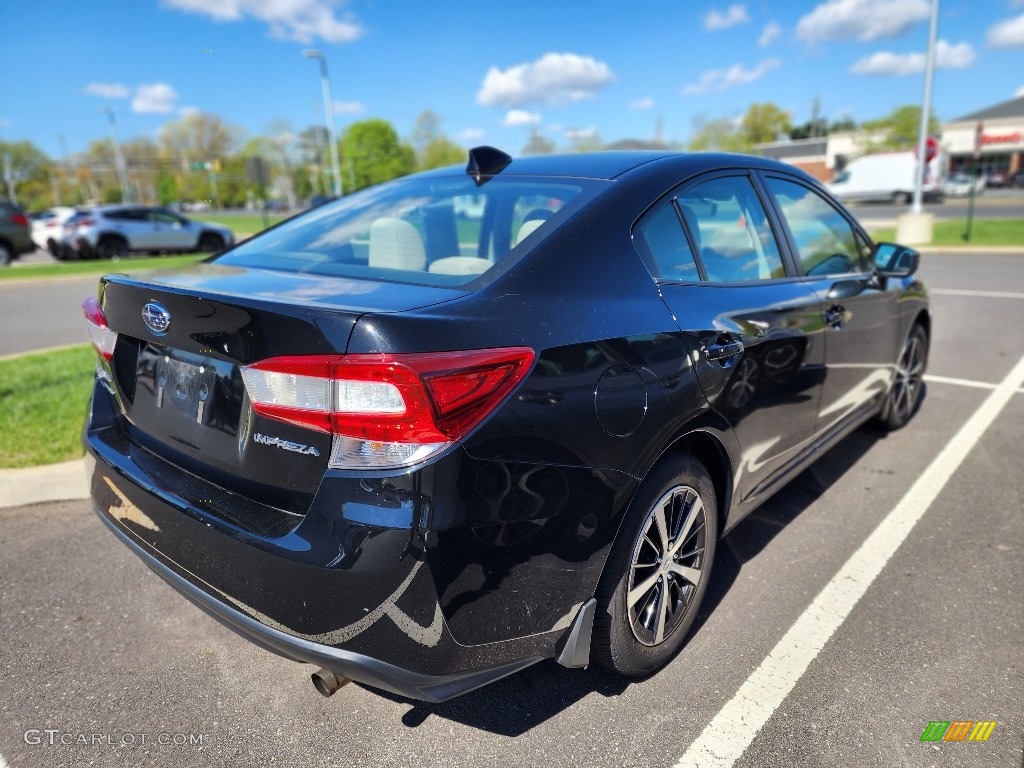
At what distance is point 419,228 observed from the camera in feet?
9.34

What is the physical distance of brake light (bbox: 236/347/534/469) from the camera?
5.32 ft

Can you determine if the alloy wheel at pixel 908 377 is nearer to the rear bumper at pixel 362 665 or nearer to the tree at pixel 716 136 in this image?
the rear bumper at pixel 362 665

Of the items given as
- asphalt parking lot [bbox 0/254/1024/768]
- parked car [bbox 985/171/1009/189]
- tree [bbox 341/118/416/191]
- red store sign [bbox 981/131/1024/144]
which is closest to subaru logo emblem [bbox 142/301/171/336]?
asphalt parking lot [bbox 0/254/1024/768]

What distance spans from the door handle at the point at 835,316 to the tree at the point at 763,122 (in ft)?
303

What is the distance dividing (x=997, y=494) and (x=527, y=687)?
113 inches

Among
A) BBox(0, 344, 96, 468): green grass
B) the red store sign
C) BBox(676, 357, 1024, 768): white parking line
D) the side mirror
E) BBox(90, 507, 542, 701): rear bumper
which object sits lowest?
BBox(676, 357, 1024, 768): white parking line

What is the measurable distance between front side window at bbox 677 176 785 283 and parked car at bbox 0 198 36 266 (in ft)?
73.9

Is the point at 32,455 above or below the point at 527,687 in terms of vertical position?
above

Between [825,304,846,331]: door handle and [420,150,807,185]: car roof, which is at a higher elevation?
[420,150,807,185]: car roof

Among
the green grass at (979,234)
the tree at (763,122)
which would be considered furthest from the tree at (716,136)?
the green grass at (979,234)

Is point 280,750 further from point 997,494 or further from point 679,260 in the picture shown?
point 997,494

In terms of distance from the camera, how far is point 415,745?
2.09 m

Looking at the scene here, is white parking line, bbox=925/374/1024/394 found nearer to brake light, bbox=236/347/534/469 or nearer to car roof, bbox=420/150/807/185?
car roof, bbox=420/150/807/185

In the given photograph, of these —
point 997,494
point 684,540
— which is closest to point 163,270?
point 684,540
